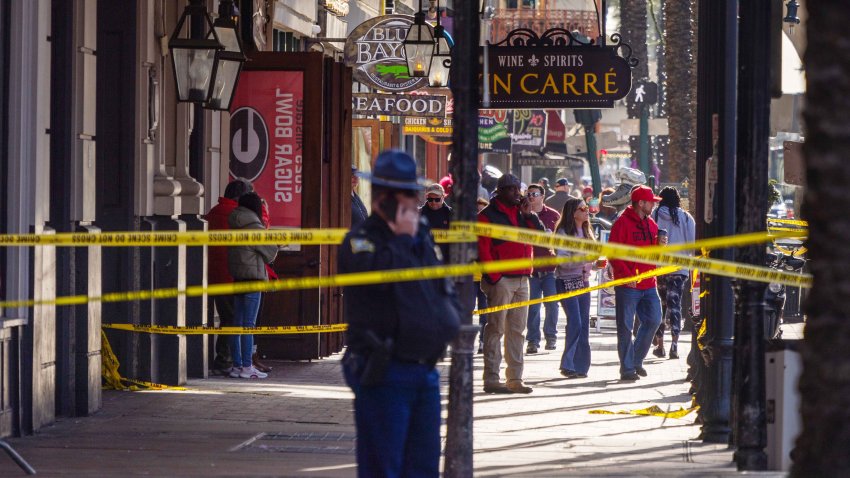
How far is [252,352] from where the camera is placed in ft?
49.6

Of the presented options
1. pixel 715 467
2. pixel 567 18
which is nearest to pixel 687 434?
pixel 715 467

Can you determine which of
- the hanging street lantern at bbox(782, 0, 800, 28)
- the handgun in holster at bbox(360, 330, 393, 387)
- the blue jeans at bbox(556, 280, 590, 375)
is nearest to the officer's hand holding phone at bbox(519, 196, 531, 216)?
the blue jeans at bbox(556, 280, 590, 375)

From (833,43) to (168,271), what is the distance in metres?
9.60

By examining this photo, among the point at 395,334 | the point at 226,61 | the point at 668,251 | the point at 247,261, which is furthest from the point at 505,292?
the point at 395,334

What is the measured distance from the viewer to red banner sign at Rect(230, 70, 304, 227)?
53.6ft

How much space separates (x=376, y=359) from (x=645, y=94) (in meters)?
36.5

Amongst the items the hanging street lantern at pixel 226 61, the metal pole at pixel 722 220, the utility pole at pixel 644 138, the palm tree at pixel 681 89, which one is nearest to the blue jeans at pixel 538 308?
the hanging street lantern at pixel 226 61

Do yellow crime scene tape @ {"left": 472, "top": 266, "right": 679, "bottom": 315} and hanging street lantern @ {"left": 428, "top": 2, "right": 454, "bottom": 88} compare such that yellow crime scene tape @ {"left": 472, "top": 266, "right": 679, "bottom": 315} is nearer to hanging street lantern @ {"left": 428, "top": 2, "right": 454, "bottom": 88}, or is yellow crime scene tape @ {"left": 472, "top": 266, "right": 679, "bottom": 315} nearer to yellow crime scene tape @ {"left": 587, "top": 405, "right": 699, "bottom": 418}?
yellow crime scene tape @ {"left": 587, "top": 405, "right": 699, "bottom": 418}

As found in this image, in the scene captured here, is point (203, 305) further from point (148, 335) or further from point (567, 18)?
point (567, 18)

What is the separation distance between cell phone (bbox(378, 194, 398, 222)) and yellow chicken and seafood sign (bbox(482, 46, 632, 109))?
14.9ft

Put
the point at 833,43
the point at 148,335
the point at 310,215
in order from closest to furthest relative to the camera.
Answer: the point at 833,43 < the point at 148,335 < the point at 310,215

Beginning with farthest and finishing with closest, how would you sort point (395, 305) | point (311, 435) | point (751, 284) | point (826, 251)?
point (311, 435), point (751, 284), point (395, 305), point (826, 251)

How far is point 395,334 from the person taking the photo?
6.42m

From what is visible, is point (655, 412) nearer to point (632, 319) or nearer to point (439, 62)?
point (632, 319)
